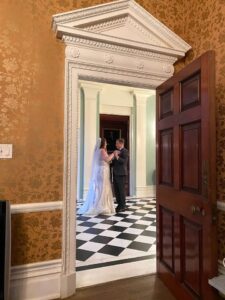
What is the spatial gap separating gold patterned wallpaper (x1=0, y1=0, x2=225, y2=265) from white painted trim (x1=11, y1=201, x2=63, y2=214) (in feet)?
0.12

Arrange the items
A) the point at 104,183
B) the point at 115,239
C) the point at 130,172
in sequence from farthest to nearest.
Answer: the point at 130,172, the point at 104,183, the point at 115,239

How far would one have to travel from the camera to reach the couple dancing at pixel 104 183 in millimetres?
4977

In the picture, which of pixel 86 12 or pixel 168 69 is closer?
pixel 86 12

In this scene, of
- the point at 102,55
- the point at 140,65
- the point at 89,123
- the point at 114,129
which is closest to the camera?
the point at 102,55

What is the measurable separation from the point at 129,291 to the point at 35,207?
1153mm

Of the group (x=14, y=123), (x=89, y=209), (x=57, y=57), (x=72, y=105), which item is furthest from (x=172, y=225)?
(x=89, y=209)

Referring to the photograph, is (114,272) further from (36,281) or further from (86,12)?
(86,12)

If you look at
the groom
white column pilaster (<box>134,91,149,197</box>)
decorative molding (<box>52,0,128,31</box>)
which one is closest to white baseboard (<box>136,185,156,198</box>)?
white column pilaster (<box>134,91,149,197</box>)

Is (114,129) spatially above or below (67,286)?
above

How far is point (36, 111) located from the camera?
6.93 ft

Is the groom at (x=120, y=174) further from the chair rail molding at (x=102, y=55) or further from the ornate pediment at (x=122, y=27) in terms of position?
the ornate pediment at (x=122, y=27)

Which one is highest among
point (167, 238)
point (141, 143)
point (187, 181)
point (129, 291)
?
point (141, 143)

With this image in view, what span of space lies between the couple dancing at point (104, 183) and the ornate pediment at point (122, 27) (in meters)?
2.96

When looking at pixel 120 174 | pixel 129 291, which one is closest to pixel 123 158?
pixel 120 174
